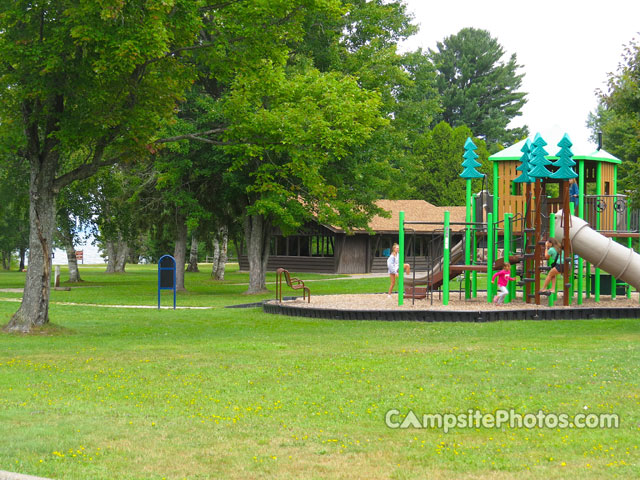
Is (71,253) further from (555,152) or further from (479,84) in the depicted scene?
(479,84)

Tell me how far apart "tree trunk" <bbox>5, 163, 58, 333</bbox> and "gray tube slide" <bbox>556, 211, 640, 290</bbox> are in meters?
13.0

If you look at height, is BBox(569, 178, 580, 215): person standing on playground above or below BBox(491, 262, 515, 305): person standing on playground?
above

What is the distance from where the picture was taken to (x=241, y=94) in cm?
1897

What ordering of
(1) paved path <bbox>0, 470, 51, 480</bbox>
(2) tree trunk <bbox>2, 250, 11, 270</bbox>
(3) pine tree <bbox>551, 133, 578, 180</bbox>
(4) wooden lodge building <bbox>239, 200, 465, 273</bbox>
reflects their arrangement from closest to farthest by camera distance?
(1) paved path <bbox>0, 470, 51, 480</bbox> < (3) pine tree <bbox>551, 133, 578, 180</bbox> < (4) wooden lodge building <bbox>239, 200, 465, 273</bbox> < (2) tree trunk <bbox>2, 250, 11, 270</bbox>

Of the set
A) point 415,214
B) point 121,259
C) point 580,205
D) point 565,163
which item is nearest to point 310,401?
point 565,163

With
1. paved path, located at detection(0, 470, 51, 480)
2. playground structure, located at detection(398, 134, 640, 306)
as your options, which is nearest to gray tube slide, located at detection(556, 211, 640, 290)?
playground structure, located at detection(398, 134, 640, 306)

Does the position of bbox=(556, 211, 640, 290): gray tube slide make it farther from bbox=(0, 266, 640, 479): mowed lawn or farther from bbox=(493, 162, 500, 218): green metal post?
bbox=(0, 266, 640, 479): mowed lawn

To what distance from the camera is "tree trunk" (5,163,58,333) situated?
17266 millimetres

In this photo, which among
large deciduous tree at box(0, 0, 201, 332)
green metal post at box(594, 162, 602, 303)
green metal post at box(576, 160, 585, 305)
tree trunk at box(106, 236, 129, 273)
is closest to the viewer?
large deciduous tree at box(0, 0, 201, 332)

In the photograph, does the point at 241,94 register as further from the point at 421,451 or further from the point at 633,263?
the point at 421,451

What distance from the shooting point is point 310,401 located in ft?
29.7

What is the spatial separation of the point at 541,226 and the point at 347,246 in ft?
101

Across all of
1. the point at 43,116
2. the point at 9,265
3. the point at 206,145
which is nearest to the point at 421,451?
the point at 43,116

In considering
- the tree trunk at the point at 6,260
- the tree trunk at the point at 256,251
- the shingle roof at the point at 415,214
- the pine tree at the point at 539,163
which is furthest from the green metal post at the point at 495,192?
the tree trunk at the point at 6,260
